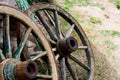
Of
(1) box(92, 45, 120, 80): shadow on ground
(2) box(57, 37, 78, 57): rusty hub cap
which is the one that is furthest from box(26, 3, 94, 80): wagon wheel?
(1) box(92, 45, 120, 80): shadow on ground

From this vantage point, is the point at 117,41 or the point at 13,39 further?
the point at 117,41

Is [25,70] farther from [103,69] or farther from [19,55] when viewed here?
[103,69]

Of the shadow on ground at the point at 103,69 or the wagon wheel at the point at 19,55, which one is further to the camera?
the shadow on ground at the point at 103,69

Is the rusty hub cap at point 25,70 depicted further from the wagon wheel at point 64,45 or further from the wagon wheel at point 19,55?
the wagon wheel at point 64,45

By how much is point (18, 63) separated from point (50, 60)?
0.57 metres

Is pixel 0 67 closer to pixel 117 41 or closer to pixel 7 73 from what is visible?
pixel 7 73

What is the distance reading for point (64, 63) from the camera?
5562 mm

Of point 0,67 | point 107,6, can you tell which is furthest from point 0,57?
point 107,6

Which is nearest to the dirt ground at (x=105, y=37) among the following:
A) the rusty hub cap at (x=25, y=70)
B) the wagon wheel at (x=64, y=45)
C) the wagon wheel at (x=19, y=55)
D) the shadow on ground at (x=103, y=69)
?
the shadow on ground at (x=103, y=69)

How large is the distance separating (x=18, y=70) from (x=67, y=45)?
1.25 metres

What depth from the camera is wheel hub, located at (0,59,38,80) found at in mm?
4125

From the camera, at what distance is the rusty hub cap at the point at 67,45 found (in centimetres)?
527

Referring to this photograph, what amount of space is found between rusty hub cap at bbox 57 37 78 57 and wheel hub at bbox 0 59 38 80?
3.73 ft

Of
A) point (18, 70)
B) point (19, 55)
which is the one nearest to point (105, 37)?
point (19, 55)
